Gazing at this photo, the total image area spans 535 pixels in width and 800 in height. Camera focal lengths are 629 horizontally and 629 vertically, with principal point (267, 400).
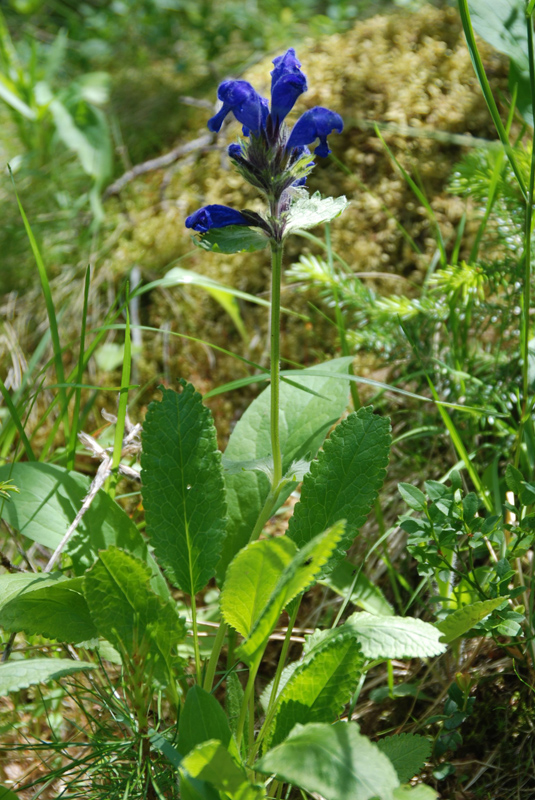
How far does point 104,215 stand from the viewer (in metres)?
2.67

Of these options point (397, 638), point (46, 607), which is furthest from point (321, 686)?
point (46, 607)

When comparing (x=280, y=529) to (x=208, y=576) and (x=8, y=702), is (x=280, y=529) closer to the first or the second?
(x=208, y=576)

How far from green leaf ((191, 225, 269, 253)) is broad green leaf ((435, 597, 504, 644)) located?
0.74 metres

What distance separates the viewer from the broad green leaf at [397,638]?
3.32 ft

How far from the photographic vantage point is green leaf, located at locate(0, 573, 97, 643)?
1.19 m

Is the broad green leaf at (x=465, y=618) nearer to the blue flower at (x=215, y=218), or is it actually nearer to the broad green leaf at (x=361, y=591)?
the broad green leaf at (x=361, y=591)

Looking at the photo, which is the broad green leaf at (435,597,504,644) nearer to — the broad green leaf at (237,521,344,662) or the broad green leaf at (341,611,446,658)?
the broad green leaf at (341,611,446,658)

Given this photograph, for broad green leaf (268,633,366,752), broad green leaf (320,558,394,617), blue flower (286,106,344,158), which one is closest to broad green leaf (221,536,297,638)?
broad green leaf (268,633,366,752)

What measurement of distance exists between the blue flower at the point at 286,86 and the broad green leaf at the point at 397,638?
0.91 metres

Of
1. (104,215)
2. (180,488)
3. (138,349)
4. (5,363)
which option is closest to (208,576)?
(180,488)

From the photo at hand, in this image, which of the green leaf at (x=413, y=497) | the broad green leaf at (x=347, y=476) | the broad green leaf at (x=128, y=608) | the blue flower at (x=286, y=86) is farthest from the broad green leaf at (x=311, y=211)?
the broad green leaf at (x=128, y=608)

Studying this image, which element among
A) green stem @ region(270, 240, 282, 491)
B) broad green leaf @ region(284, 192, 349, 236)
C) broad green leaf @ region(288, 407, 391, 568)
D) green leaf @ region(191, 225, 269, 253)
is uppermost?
broad green leaf @ region(284, 192, 349, 236)

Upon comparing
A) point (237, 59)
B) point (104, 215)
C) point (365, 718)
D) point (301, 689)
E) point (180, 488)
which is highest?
point (237, 59)

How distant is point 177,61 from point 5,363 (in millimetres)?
2127
